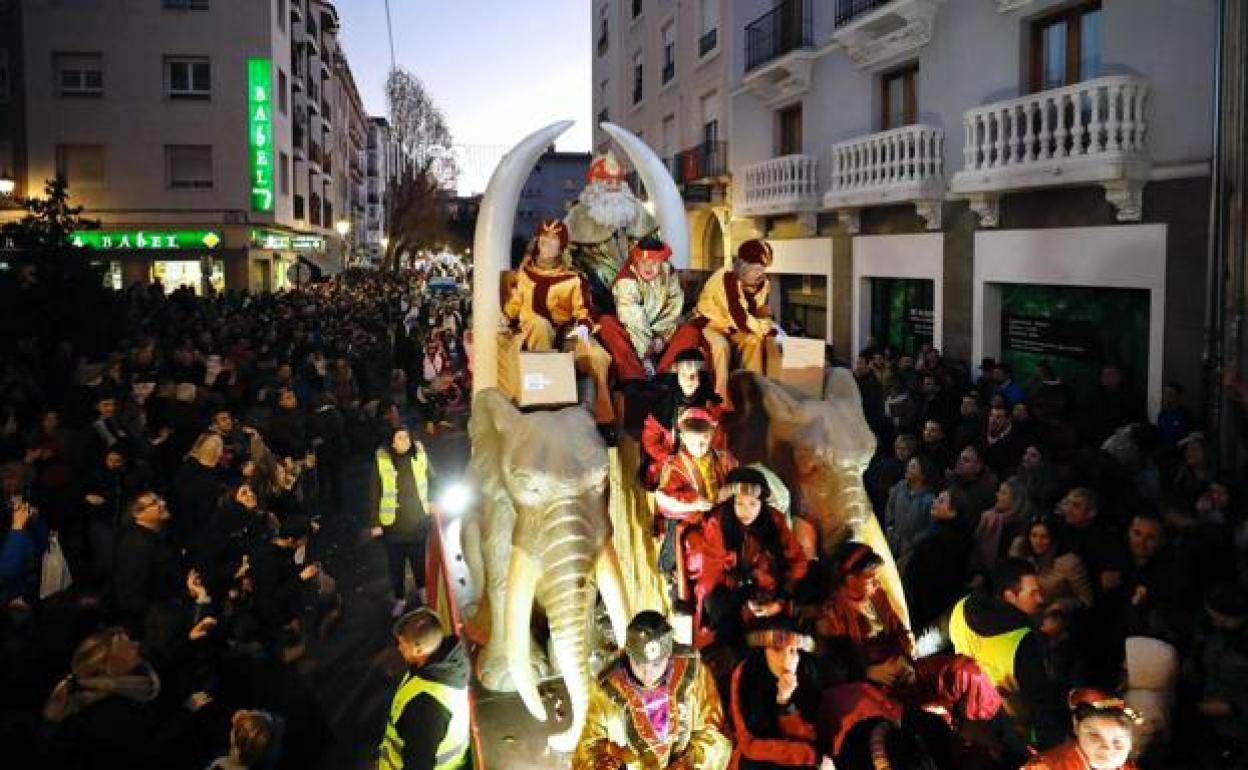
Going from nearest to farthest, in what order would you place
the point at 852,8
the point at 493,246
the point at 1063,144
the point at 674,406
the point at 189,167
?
the point at 674,406 → the point at 493,246 → the point at 1063,144 → the point at 852,8 → the point at 189,167

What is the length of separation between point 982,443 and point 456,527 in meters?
4.71

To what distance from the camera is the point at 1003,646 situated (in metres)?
4.39

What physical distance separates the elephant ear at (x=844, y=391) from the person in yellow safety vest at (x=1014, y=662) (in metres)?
1.44

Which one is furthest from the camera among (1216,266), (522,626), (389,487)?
(1216,266)

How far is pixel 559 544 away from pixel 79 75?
84.6 ft

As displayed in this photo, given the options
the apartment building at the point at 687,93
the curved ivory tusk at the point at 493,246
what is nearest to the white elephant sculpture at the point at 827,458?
the curved ivory tusk at the point at 493,246

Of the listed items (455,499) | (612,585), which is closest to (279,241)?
(455,499)

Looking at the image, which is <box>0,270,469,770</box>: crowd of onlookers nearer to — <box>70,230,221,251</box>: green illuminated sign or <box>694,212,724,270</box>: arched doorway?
<box>694,212,724,270</box>: arched doorway

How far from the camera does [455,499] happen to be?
7367 mm

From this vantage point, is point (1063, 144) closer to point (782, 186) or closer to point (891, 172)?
point (891, 172)

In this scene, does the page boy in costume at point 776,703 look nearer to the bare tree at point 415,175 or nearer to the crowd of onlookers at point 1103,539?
the crowd of onlookers at point 1103,539

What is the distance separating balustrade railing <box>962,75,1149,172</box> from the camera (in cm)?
995

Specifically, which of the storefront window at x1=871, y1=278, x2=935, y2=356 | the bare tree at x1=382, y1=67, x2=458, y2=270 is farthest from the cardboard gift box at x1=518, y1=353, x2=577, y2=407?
the bare tree at x1=382, y1=67, x2=458, y2=270

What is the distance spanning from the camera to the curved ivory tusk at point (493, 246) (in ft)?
22.7
